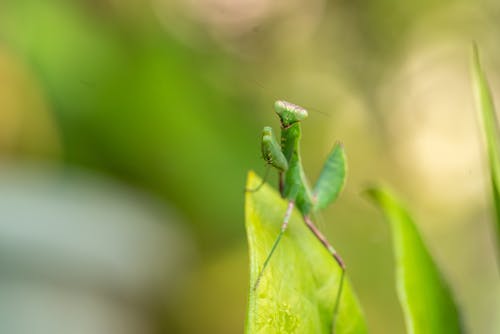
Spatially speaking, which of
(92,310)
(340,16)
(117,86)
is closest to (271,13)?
(340,16)

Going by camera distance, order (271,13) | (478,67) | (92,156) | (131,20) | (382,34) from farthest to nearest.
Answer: (271,13)
(382,34)
(131,20)
(92,156)
(478,67)

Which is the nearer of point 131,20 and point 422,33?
point 131,20

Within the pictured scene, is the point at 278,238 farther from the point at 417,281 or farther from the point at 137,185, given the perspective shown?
the point at 137,185

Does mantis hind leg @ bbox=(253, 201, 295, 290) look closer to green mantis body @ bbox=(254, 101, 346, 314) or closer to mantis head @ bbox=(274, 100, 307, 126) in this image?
green mantis body @ bbox=(254, 101, 346, 314)

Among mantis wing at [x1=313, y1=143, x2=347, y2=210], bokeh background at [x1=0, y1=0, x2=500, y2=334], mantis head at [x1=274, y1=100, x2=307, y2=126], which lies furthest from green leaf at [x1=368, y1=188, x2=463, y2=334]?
bokeh background at [x1=0, y1=0, x2=500, y2=334]

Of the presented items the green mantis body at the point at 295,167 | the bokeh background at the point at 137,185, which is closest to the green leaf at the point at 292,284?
the green mantis body at the point at 295,167

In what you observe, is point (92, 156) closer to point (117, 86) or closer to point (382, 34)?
point (117, 86)

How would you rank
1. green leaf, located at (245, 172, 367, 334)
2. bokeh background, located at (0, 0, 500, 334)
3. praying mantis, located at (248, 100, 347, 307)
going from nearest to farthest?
green leaf, located at (245, 172, 367, 334) → praying mantis, located at (248, 100, 347, 307) → bokeh background, located at (0, 0, 500, 334)

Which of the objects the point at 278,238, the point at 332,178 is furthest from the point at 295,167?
the point at 278,238
